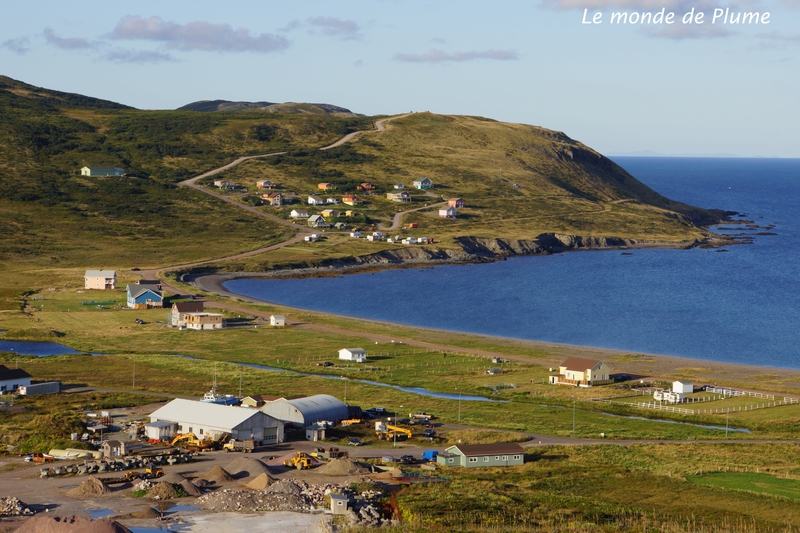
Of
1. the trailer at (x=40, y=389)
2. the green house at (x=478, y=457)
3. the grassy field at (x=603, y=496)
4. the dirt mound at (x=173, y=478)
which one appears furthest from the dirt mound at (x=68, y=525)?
the trailer at (x=40, y=389)

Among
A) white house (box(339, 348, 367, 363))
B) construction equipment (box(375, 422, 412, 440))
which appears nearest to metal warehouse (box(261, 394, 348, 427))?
construction equipment (box(375, 422, 412, 440))

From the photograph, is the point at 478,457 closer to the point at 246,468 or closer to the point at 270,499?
the point at 246,468

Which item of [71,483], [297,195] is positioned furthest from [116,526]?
[297,195]

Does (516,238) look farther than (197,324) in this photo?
Yes

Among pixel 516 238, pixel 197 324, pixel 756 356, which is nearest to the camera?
pixel 756 356

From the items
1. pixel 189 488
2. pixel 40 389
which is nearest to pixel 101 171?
pixel 40 389

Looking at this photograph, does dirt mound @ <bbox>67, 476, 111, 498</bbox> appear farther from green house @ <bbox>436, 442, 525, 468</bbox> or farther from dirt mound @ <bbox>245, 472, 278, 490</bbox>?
green house @ <bbox>436, 442, 525, 468</bbox>

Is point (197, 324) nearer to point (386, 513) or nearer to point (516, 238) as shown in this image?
point (386, 513)
